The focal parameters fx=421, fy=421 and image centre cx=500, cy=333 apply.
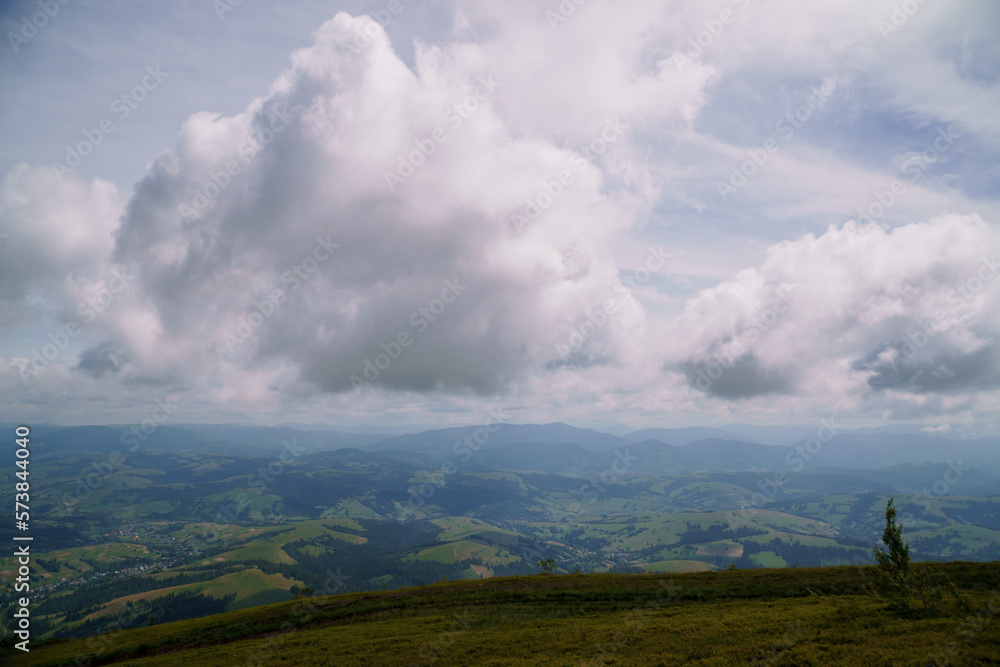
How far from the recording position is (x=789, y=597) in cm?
4012

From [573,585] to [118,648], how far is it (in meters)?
57.2

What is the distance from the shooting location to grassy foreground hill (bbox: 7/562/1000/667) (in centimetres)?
2473

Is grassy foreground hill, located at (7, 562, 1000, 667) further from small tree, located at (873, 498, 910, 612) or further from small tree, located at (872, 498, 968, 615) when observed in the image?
small tree, located at (873, 498, 910, 612)

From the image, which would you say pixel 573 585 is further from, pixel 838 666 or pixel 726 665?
→ pixel 838 666

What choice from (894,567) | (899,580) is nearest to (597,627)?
(899,580)

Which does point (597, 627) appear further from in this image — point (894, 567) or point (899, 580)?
point (894, 567)

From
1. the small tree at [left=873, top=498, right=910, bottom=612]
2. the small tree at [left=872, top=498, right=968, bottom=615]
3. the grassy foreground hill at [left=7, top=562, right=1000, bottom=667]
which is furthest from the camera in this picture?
the small tree at [left=873, top=498, right=910, bottom=612]

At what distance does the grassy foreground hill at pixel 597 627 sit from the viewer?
24.7 metres

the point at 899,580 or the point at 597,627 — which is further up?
the point at 899,580

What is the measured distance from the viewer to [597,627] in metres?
36.1

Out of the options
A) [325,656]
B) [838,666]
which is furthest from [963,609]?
[325,656]

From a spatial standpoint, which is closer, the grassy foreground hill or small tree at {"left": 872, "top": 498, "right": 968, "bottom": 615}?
the grassy foreground hill

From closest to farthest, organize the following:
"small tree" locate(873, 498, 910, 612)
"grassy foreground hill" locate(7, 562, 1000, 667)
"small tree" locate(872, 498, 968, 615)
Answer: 1. "grassy foreground hill" locate(7, 562, 1000, 667)
2. "small tree" locate(872, 498, 968, 615)
3. "small tree" locate(873, 498, 910, 612)

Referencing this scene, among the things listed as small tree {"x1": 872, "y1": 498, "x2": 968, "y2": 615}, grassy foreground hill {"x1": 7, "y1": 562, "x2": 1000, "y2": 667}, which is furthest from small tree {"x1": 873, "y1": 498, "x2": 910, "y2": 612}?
grassy foreground hill {"x1": 7, "y1": 562, "x2": 1000, "y2": 667}
